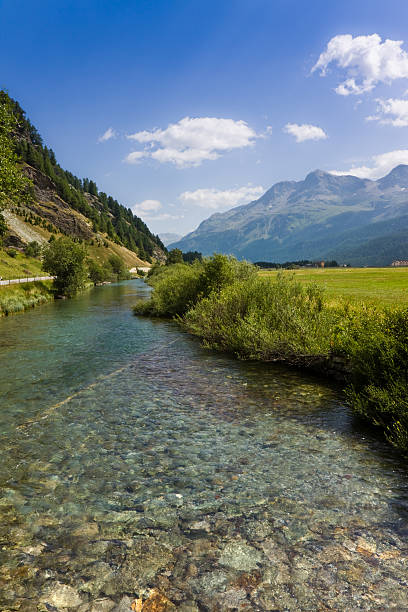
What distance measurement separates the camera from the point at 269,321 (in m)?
16.3

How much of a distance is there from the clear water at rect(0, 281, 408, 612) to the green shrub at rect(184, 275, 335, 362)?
6.57ft

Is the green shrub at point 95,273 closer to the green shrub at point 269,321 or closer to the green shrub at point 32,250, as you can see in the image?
Result: the green shrub at point 32,250

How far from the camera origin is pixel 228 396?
40.7ft

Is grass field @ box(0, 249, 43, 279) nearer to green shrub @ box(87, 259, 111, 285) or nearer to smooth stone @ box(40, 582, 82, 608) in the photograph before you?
green shrub @ box(87, 259, 111, 285)

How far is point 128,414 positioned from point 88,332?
56.0 feet

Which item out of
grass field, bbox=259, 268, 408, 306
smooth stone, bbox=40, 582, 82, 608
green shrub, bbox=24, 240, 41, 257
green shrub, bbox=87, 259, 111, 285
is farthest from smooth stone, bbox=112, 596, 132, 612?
green shrub, bbox=24, 240, 41, 257

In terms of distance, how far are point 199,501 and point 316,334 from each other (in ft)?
30.1

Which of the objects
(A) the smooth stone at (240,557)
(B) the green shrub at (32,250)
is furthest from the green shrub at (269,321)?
(B) the green shrub at (32,250)

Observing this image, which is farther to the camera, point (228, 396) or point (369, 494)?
point (228, 396)

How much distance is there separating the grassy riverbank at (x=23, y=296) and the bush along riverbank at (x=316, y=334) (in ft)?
68.9

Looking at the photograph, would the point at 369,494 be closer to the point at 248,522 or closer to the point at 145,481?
the point at 248,522

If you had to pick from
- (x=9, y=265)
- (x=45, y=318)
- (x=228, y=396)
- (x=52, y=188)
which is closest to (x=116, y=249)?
(x=52, y=188)

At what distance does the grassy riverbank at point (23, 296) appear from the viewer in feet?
123

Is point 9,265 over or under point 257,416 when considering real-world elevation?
over
